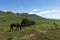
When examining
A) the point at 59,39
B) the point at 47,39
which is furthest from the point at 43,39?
the point at 59,39

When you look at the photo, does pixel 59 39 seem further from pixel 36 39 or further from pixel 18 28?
pixel 18 28

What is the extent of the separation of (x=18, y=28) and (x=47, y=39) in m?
23.9

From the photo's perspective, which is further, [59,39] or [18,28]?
[18,28]

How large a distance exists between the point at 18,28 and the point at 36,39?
76.1ft

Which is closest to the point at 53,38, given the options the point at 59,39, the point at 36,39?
the point at 59,39

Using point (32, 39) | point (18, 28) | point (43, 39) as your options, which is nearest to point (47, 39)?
point (43, 39)

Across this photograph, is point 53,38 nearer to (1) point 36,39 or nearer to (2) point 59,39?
(2) point 59,39

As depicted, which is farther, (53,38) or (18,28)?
(18,28)

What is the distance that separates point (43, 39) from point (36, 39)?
1203 mm

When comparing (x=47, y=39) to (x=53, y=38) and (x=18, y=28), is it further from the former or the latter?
(x=18, y=28)

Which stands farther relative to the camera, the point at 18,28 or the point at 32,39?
the point at 18,28

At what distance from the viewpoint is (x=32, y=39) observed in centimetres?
2964

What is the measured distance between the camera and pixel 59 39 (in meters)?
29.4

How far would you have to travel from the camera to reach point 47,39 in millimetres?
29484
